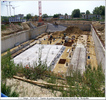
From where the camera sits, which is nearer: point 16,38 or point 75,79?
point 75,79

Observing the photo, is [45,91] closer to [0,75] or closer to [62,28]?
[0,75]

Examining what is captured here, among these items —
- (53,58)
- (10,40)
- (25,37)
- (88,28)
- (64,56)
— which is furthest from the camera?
(88,28)

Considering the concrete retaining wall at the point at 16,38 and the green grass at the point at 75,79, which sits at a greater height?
the concrete retaining wall at the point at 16,38

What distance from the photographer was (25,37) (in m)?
25.7

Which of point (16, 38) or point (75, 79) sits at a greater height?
point (16, 38)

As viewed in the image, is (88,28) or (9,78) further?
(88,28)

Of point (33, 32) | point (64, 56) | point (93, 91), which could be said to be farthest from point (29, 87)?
point (33, 32)

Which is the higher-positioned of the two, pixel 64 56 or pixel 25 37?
pixel 25 37

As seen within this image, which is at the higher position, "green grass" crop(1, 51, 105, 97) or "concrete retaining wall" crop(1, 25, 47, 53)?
"concrete retaining wall" crop(1, 25, 47, 53)

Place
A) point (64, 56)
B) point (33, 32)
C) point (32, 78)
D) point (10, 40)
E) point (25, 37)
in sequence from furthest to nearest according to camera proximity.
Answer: point (33, 32) → point (25, 37) → point (10, 40) → point (64, 56) → point (32, 78)

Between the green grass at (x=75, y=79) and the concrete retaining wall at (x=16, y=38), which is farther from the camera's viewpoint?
the concrete retaining wall at (x=16, y=38)

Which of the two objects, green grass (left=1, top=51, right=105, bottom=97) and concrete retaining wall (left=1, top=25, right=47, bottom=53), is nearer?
green grass (left=1, top=51, right=105, bottom=97)

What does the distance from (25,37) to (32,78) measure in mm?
20691

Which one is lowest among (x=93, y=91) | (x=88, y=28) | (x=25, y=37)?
(x=93, y=91)
